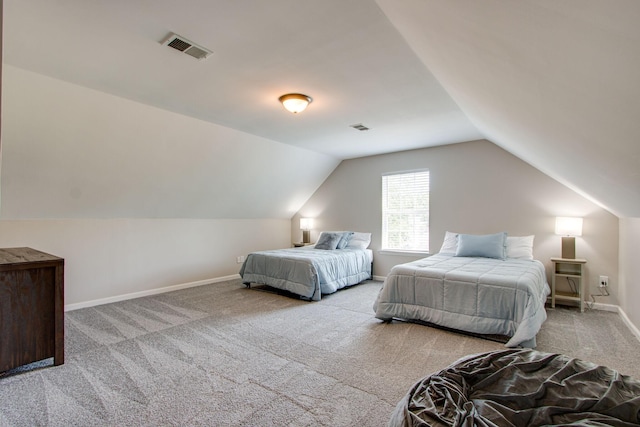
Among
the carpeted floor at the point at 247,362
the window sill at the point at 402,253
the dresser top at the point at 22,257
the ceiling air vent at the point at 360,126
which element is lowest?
the carpeted floor at the point at 247,362

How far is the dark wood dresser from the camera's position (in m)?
2.40

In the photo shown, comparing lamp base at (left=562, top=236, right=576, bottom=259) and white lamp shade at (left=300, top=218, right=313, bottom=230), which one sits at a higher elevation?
white lamp shade at (left=300, top=218, right=313, bottom=230)

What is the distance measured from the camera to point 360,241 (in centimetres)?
591

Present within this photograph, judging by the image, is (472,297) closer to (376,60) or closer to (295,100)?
(376,60)

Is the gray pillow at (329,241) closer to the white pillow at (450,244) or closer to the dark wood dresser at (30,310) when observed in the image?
the white pillow at (450,244)

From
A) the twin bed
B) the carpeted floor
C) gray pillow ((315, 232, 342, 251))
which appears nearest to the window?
the twin bed

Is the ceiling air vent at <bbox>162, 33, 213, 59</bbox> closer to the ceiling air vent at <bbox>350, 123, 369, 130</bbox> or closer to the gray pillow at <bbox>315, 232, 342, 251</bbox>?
the ceiling air vent at <bbox>350, 123, 369, 130</bbox>

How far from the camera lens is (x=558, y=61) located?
3.26 ft

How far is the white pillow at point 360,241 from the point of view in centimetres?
588

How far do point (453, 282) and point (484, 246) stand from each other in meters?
1.36

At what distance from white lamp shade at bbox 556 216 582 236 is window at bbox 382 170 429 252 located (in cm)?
180

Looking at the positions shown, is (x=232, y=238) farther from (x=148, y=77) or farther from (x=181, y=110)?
(x=148, y=77)

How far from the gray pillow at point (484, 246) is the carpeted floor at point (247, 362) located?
0.94m

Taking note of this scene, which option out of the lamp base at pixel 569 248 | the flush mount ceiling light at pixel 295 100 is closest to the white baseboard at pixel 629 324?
the lamp base at pixel 569 248
